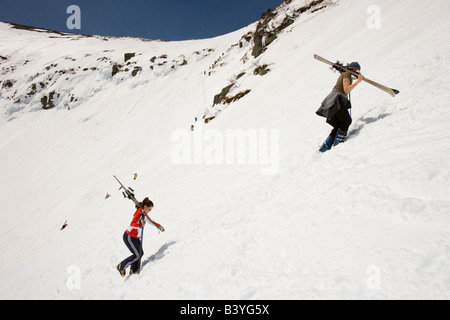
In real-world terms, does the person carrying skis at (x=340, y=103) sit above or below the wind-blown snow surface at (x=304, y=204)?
above

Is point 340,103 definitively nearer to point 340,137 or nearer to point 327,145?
point 340,137

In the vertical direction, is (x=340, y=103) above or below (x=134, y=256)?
above

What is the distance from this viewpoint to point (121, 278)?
5.23m

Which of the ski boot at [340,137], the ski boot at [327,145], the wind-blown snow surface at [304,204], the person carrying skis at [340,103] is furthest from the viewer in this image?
the ski boot at [327,145]

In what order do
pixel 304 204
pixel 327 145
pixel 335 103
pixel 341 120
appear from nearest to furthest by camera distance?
pixel 304 204, pixel 335 103, pixel 341 120, pixel 327 145

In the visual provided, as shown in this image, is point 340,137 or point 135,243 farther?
point 135,243

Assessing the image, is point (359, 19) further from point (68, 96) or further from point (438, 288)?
point (68, 96)

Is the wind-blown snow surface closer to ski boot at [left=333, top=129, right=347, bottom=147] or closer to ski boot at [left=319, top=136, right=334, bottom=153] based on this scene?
ski boot at [left=319, top=136, right=334, bottom=153]

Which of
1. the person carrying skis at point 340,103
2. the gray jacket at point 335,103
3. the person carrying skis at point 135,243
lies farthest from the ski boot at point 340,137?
the person carrying skis at point 135,243

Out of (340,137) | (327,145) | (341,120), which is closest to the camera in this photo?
(341,120)

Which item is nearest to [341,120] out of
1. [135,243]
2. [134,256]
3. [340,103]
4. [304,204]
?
[340,103]

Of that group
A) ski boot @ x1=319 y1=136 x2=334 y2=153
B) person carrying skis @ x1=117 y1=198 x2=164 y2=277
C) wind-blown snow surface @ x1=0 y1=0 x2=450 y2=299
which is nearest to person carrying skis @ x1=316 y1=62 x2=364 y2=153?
ski boot @ x1=319 y1=136 x2=334 y2=153

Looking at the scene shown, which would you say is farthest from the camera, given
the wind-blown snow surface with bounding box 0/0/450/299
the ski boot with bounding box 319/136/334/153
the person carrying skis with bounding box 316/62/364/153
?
the ski boot with bounding box 319/136/334/153

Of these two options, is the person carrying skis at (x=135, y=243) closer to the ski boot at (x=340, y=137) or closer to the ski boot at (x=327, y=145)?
the ski boot at (x=327, y=145)
